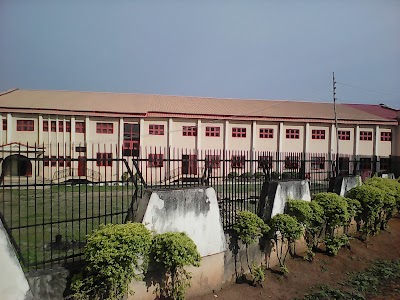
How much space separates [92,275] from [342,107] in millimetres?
29813

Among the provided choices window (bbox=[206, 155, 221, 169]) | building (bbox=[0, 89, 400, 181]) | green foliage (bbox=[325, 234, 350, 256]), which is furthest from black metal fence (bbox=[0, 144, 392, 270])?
building (bbox=[0, 89, 400, 181])

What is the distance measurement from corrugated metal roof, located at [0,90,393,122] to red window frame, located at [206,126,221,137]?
1153 millimetres

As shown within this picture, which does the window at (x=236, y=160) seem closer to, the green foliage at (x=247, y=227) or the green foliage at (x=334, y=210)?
the green foliage at (x=247, y=227)

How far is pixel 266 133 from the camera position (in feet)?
80.7

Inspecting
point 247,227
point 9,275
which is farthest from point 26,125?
point 9,275

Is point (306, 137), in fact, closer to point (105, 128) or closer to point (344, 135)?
point (344, 135)

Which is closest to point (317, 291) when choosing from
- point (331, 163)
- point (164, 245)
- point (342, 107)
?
point (164, 245)

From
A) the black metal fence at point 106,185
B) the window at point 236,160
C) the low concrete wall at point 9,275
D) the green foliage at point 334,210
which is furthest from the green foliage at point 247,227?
the low concrete wall at point 9,275

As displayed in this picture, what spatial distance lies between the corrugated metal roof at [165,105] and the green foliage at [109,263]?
18.9 meters

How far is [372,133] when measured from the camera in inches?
990

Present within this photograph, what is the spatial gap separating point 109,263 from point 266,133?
2207cm

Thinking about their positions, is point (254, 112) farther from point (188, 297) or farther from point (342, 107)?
point (188, 297)

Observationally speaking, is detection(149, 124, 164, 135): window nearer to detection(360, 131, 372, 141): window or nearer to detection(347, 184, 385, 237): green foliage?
detection(347, 184, 385, 237): green foliage

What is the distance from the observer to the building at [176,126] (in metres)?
21.8
